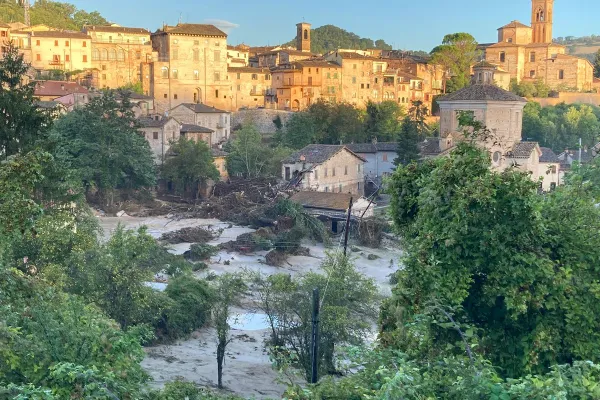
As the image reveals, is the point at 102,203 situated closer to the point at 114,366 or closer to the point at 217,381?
the point at 217,381

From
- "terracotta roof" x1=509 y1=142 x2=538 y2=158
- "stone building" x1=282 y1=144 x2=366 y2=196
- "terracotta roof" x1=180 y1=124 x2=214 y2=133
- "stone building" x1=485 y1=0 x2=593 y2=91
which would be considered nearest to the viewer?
"stone building" x1=282 y1=144 x2=366 y2=196

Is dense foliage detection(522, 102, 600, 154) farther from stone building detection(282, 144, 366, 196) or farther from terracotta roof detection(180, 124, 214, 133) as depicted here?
terracotta roof detection(180, 124, 214, 133)

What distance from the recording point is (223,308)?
18688 mm

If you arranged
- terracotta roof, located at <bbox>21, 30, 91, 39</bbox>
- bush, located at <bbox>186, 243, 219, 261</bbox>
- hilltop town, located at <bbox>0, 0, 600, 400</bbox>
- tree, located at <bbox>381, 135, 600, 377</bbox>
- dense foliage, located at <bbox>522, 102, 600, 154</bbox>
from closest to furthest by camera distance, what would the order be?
hilltop town, located at <bbox>0, 0, 600, 400</bbox> < tree, located at <bbox>381, 135, 600, 377</bbox> < bush, located at <bbox>186, 243, 219, 261</bbox> < dense foliage, located at <bbox>522, 102, 600, 154</bbox> < terracotta roof, located at <bbox>21, 30, 91, 39</bbox>

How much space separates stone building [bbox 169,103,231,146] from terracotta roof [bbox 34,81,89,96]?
22.8ft

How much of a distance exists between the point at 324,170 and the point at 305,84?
1137 inches

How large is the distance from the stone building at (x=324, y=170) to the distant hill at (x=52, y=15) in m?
55.0

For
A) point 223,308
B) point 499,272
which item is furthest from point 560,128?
point 499,272

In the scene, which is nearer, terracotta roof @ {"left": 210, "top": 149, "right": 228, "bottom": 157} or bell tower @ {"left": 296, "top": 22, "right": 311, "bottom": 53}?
terracotta roof @ {"left": 210, "top": 149, "right": 228, "bottom": 157}

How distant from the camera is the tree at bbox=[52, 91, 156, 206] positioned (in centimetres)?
3975

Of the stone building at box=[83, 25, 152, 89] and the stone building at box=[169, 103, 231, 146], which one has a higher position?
the stone building at box=[83, 25, 152, 89]

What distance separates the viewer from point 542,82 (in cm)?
8300

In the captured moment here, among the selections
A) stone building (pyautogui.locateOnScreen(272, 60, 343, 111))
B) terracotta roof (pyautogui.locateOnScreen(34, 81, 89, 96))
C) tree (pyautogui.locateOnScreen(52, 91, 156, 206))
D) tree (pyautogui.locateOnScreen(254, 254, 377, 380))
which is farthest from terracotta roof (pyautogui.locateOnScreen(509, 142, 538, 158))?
terracotta roof (pyautogui.locateOnScreen(34, 81, 89, 96))

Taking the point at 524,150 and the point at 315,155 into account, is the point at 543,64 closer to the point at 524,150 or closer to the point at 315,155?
the point at 524,150
